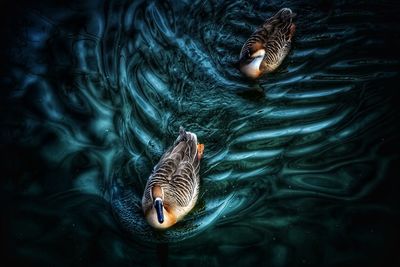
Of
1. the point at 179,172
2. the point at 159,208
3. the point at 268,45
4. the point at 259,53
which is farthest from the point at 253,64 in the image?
the point at 159,208

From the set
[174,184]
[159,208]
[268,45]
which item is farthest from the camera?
[268,45]

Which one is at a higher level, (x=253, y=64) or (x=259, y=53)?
(x=259, y=53)

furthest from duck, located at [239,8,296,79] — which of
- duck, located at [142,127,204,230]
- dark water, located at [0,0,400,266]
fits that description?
duck, located at [142,127,204,230]

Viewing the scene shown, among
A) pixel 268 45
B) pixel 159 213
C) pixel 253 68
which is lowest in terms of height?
pixel 159 213

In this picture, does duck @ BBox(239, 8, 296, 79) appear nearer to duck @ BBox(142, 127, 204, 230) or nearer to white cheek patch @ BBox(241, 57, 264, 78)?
white cheek patch @ BBox(241, 57, 264, 78)

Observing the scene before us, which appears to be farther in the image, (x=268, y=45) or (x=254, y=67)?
(x=268, y=45)

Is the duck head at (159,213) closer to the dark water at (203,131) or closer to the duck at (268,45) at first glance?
the dark water at (203,131)

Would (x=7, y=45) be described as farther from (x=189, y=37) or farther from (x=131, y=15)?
(x=189, y=37)

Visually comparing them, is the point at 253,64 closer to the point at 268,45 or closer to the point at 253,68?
the point at 253,68

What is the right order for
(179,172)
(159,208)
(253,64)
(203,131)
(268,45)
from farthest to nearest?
(268,45) → (253,64) → (203,131) → (179,172) → (159,208)
